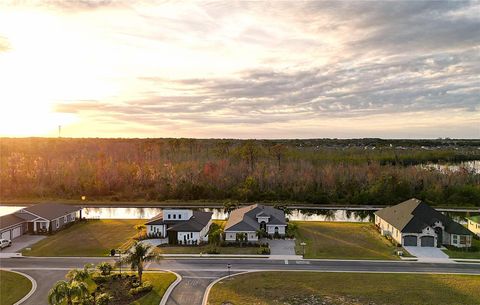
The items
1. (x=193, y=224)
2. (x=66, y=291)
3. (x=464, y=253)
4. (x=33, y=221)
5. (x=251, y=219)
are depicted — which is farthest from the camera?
(x=33, y=221)

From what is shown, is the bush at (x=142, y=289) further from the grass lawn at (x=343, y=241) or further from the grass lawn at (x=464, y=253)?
the grass lawn at (x=464, y=253)

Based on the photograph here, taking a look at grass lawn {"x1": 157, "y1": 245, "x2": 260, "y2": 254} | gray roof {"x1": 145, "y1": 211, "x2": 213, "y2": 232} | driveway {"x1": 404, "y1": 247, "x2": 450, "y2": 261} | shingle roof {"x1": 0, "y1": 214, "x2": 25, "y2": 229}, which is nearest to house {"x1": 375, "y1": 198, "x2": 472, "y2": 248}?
driveway {"x1": 404, "y1": 247, "x2": 450, "y2": 261}

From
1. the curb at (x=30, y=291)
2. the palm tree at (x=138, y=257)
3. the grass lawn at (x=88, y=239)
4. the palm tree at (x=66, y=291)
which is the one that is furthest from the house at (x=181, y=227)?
the palm tree at (x=66, y=291)

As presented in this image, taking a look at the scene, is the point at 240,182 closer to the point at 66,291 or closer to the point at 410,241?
the point at 410,241

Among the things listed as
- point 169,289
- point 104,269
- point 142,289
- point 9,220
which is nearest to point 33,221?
point 9,220

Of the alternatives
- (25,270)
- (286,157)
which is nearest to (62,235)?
(25,270)

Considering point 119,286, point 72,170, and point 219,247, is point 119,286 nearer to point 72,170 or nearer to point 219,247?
point 219,247
